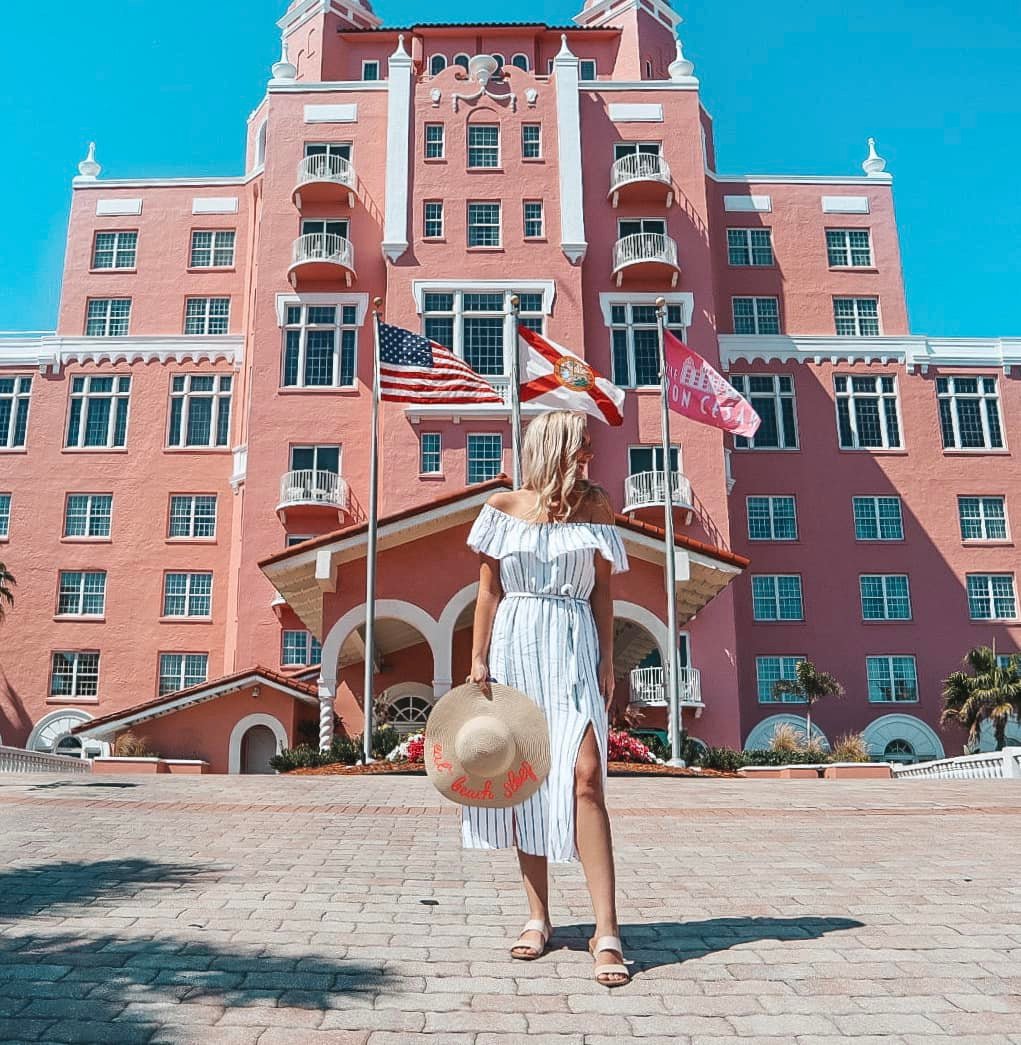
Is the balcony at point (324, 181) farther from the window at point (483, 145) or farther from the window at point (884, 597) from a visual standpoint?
the window at point (884, 597)

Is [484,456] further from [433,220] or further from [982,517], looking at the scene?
[982,517]

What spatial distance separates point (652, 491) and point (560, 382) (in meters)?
11.5

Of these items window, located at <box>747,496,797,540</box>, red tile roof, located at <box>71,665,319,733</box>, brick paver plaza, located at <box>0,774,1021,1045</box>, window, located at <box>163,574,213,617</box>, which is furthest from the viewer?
window, located at <box>747,496,797,540</box>

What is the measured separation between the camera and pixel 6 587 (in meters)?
36.6

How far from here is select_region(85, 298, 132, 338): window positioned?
132 feet

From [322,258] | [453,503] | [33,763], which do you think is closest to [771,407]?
[322,258]

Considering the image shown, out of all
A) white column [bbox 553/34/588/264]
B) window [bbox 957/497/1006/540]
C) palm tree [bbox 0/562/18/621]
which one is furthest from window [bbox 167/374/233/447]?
window [bbox 957/497/1006/540]

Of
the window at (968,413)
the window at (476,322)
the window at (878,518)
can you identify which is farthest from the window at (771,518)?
the window at (476,322)

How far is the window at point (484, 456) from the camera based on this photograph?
33.7 m

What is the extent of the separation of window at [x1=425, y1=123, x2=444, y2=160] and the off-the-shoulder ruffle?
34.3m

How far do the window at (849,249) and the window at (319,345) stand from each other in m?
18.7

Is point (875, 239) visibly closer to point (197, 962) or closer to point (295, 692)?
point (295, 692)

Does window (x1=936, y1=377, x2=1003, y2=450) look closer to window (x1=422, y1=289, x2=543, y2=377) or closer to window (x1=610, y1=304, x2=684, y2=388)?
window (x1=610, y1=304, x2=684, y2=388)

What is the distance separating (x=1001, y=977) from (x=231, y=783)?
1155cm
